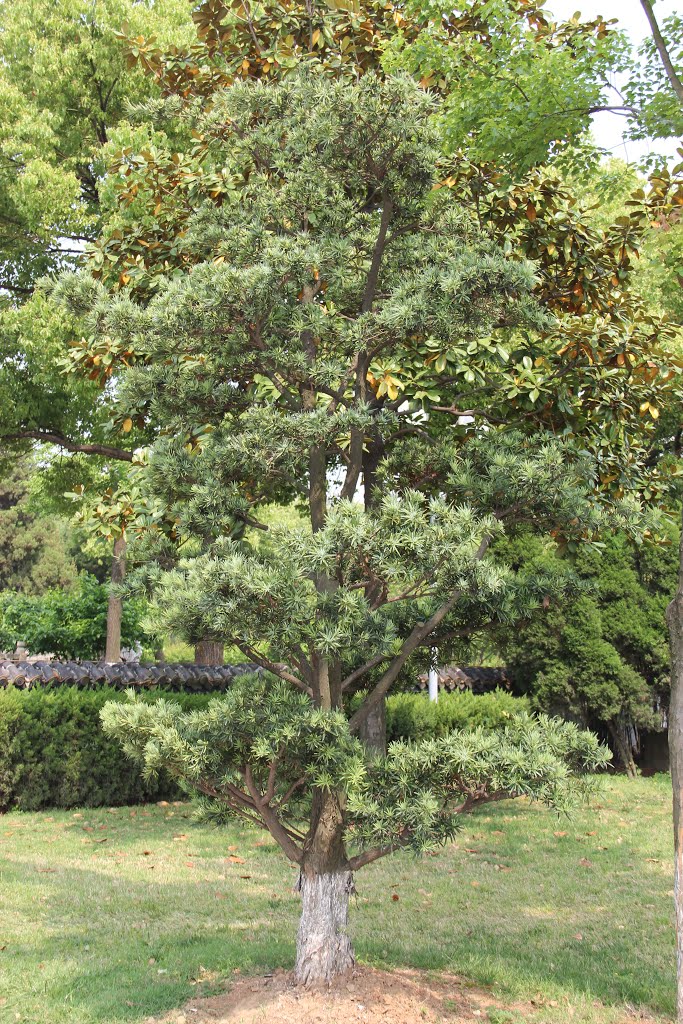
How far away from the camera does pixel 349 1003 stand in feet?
14.6

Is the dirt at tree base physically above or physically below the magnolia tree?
below

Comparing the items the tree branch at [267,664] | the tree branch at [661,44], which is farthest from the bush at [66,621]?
the tree branch at [661,44]

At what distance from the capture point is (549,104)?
5.37m

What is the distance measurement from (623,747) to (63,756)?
8158 mm

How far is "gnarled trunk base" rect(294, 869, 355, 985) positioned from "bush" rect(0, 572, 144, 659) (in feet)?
43.9

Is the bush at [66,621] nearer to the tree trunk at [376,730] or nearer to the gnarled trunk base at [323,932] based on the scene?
the tree trunk at [376,730]

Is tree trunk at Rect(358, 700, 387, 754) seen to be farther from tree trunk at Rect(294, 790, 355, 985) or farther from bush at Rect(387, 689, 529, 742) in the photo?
tree trunk at Rect(294, 790, 355, 985)

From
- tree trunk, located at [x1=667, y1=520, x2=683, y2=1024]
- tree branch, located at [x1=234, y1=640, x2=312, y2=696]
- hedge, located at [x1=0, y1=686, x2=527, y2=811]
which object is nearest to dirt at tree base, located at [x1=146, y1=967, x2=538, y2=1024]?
tree trunk, located at [x1=667, y1=520, x2=683, y2=1024]

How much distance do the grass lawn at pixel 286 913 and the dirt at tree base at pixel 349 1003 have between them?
187 millimetres

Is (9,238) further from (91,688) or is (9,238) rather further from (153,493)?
(153,493)

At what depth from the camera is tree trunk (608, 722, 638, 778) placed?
13.1 metres

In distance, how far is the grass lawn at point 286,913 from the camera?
4.90m

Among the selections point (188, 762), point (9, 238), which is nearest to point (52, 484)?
point (9, 238)

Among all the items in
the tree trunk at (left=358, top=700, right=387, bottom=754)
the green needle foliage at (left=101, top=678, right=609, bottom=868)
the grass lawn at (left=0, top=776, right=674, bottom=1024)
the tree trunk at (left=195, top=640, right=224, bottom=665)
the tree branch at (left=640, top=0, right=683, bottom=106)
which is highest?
the tree branch at (left=640, top=0, right=683, bottom=106)
